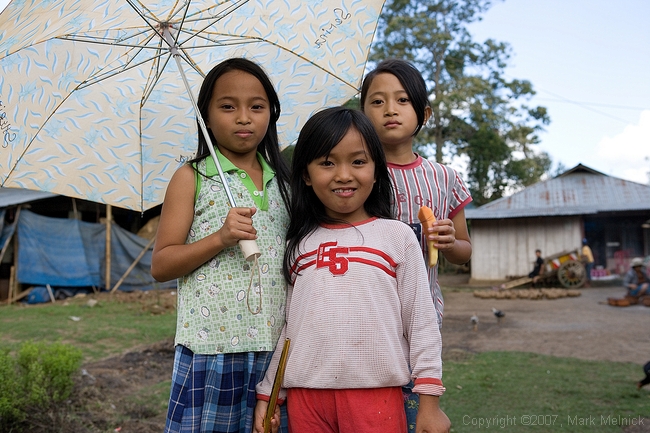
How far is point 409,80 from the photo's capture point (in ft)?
6.38

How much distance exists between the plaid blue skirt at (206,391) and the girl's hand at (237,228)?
35cm

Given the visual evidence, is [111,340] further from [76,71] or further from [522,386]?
[76,71]

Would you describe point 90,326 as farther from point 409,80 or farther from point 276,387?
point 409,80

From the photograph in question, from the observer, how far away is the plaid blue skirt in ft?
5.29

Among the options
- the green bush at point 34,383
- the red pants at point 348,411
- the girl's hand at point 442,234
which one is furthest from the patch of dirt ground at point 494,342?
the girl's hand at point 442,234

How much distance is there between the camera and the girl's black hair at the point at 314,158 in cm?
166

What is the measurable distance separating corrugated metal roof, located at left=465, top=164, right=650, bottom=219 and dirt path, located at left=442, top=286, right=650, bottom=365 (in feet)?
15.9

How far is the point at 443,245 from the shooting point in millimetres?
1743

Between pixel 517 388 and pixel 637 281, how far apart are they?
321 inches

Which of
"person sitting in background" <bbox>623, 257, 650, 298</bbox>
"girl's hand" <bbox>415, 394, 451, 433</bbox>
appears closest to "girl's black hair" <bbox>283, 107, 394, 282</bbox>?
"girl's hand" <bbox>415, 394, 451, 433</bbox>

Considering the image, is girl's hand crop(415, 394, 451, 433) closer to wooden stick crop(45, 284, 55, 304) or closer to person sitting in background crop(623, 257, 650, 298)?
person sitting in background crop(623, 257, 650, 298)

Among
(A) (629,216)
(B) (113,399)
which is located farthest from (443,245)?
(A) (629,216)

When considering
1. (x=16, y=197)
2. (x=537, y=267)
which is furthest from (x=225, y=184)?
(x=537, y=267)

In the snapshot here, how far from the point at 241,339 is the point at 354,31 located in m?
1.32
